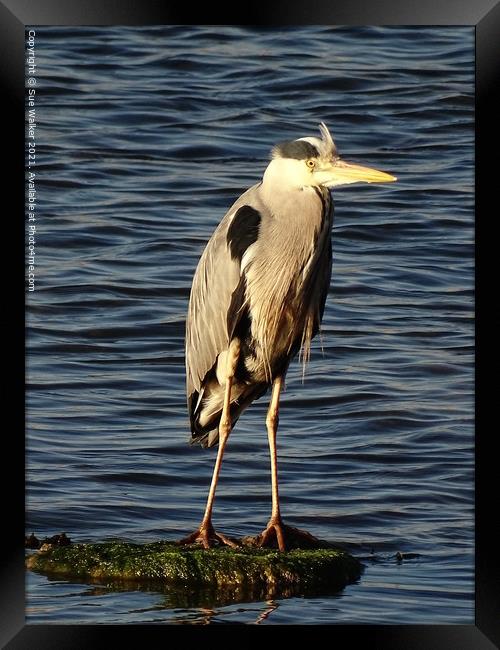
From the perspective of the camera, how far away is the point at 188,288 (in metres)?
7.33

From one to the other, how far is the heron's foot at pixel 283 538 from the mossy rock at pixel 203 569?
18 centimetres

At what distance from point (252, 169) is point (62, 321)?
137 centimetres

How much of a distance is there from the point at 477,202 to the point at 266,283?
1109 millimetres

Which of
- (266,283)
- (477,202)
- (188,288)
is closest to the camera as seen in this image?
(477,202)

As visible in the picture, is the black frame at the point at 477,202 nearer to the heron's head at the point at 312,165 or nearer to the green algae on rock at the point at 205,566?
the green algae on rock at the point at 205,566

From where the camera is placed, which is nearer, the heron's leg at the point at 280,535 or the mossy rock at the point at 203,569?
the mossy rock at the point at 203,569

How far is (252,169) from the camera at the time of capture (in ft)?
24.0

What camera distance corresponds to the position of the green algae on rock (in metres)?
5.35

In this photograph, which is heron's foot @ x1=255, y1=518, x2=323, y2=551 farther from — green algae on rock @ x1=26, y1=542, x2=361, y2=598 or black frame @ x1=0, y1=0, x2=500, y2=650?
black frame @ x1=0, y1=0, x2=500, y2=650

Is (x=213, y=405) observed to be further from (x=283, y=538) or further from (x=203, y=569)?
(x=203, y=569)

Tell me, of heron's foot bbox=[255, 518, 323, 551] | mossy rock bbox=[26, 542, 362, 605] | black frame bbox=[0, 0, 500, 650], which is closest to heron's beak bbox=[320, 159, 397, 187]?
black frame bbox=[0, 0, 500, 650]

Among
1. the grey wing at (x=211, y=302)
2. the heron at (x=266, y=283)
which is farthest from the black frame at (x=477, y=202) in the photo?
the grey wing at (x=211, y=302)

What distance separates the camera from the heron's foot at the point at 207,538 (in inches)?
224

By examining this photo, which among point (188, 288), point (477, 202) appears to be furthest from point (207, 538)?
point (188, 288)
